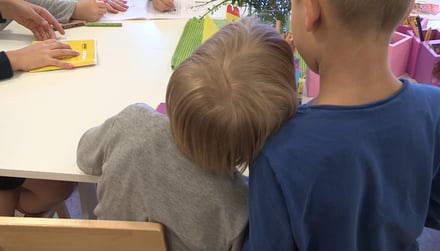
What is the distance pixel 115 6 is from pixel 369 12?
1201 millimetres

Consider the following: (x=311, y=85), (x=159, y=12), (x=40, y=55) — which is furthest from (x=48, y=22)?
(x=311, y=85)

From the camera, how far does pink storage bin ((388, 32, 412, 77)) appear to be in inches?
44.4

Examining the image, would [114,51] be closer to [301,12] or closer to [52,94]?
[52,94]

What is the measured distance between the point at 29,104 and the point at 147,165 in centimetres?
49

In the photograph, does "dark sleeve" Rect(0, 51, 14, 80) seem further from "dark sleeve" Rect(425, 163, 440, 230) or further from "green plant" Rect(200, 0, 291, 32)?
"dark sleeve" Rect(425, 163, 440, 230)

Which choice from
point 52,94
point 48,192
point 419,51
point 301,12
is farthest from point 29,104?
point 419,51

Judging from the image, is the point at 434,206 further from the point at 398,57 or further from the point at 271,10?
the point at 271,10

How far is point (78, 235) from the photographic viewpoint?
30.2 inches

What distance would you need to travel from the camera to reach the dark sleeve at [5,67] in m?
1.18

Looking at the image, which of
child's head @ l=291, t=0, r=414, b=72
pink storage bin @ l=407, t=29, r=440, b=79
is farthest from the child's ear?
pink storage bin @ l=407, t=29, r=440, b=79

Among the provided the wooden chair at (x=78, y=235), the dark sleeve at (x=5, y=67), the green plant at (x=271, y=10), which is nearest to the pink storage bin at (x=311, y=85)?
the green plant at (x=271, y=10)

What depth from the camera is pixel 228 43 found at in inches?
27.4

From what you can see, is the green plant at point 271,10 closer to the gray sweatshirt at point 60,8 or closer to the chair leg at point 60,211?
the gray sweatshirt at point 60,8

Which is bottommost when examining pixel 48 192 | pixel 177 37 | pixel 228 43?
pixel 48 192
